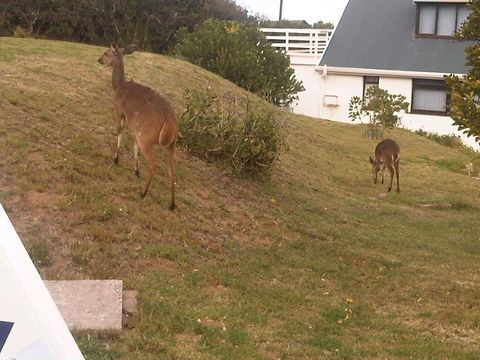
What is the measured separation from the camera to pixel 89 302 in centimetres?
598

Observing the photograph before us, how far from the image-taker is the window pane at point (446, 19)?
28.4 metres

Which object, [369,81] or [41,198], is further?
[369,81]

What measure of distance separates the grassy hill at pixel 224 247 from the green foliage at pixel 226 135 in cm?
30

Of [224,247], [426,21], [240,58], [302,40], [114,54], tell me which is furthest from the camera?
[302,40]

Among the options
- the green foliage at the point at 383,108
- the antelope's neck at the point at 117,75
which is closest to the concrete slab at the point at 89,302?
the antelope's neck at the point at 117,75

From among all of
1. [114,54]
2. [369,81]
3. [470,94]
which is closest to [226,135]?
[114,54]

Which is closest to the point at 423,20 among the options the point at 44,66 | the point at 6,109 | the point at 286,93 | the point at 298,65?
the point at 298,65

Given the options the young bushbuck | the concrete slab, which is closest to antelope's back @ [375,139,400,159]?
the young bushbuck

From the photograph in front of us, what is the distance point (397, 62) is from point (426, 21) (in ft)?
8.02

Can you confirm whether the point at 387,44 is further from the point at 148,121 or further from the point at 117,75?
the point at 148,121

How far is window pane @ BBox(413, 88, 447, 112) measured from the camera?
28.2 metres

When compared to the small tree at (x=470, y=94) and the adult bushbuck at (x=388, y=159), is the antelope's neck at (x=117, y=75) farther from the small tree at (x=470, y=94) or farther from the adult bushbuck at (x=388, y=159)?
the adult bushbuck at (x=388, y=159)

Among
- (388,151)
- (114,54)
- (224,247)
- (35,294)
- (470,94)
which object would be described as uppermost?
(114,54)

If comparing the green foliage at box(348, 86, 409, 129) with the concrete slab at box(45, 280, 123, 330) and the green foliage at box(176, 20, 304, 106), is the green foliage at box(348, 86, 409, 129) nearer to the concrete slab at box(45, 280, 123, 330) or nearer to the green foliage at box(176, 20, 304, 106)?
the green foliage at box(176, 20, 304, 106)
